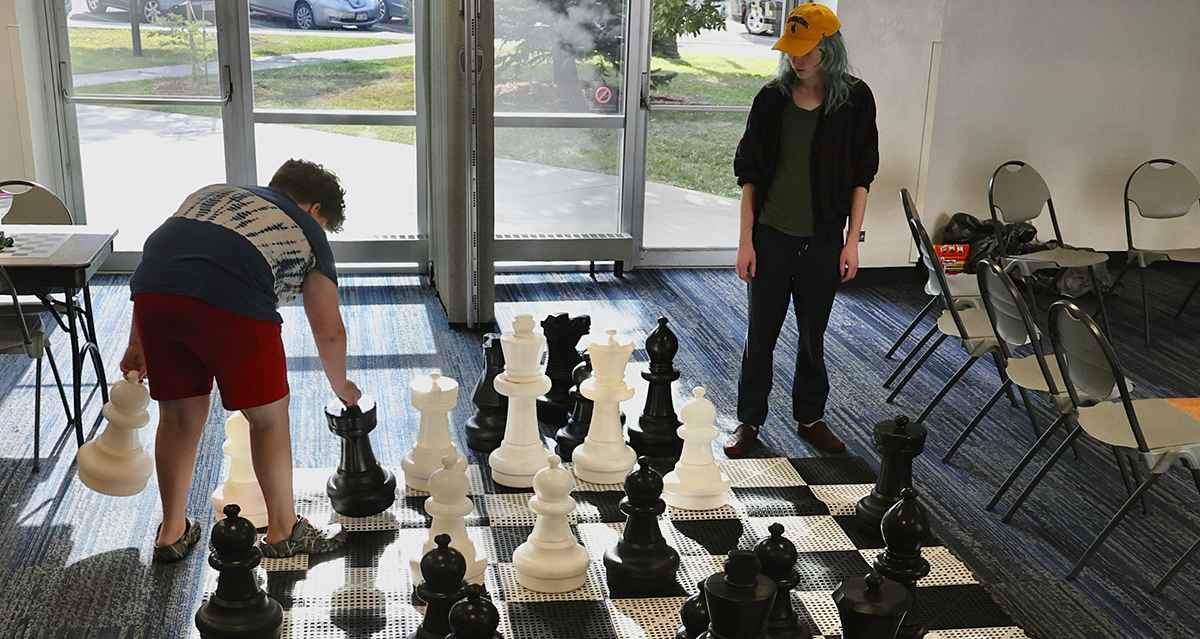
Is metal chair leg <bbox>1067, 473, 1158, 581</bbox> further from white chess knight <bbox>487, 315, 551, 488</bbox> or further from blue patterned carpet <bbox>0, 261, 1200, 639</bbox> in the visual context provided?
white chess knight <bbox>487, 315, 551, 488</bbox>

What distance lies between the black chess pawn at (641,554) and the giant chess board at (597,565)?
4 centimetres

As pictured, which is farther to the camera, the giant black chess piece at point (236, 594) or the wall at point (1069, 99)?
the wall at point (1069, 99)

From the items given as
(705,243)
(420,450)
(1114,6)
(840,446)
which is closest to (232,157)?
(705,243)

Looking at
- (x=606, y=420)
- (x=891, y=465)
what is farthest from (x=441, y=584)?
(x=891, y=465)

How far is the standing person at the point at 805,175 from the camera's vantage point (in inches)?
126

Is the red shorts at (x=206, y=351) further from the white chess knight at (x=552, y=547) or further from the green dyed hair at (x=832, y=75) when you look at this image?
the green dyed hair at (x=832, y=75)

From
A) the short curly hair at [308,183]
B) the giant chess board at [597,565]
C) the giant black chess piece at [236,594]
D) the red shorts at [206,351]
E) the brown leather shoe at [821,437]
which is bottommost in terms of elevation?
the brown leather shoe at [821,437]

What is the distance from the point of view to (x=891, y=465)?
2.83 metres

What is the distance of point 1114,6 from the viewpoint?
6195 mm

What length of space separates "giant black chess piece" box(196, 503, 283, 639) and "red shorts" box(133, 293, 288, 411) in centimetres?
55

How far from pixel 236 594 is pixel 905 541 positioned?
1219mm

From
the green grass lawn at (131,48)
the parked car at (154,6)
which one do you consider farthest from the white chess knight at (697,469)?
the parked car at (154,6)

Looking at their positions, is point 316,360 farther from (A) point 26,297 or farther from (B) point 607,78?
(B) point 607,78

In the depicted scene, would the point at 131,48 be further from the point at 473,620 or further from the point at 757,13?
the point at 473,620
